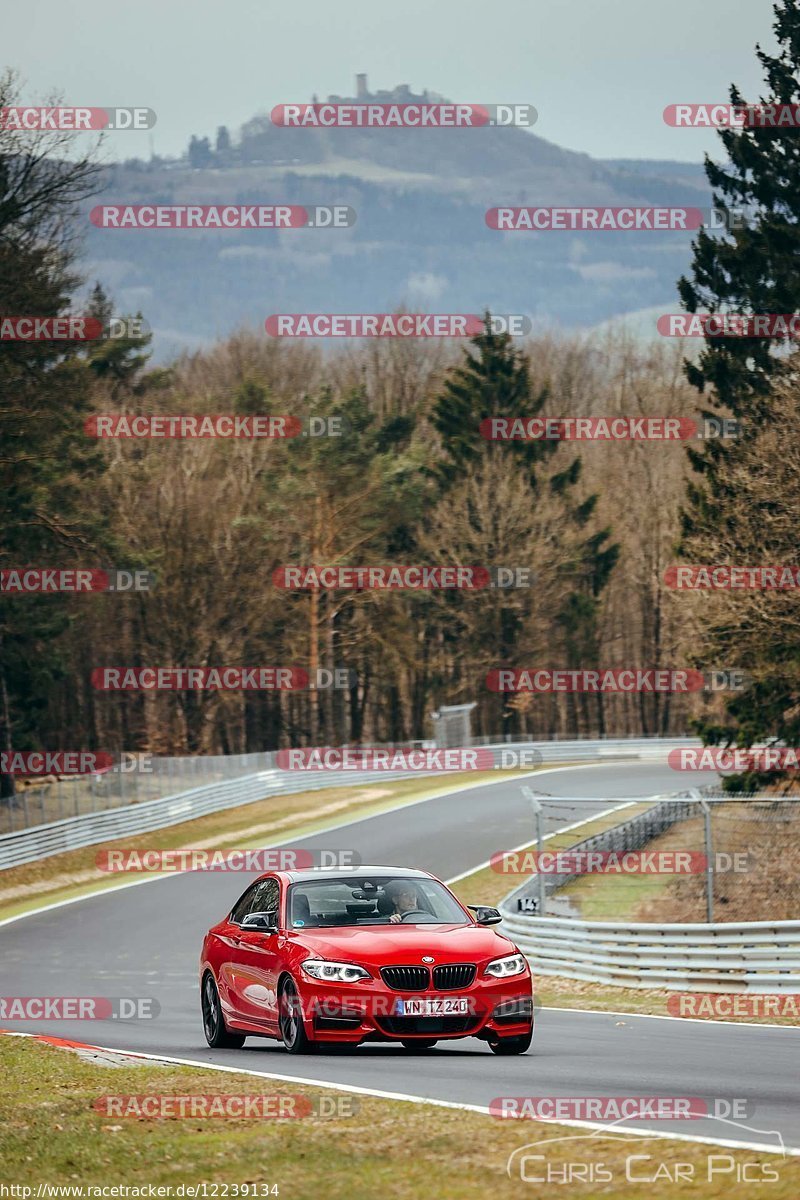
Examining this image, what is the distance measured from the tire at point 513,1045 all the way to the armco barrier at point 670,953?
6.86 m

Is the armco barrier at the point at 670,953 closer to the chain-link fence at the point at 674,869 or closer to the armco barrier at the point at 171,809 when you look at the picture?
the chain-link fence at the point at 674,869

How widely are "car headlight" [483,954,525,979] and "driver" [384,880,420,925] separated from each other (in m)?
1.02

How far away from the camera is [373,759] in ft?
193

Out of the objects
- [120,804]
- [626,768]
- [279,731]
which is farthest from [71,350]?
[279,731]

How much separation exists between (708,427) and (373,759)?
878 inches

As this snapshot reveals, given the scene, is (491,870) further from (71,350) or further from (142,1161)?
(142,1161)

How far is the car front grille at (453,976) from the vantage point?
11.8 m

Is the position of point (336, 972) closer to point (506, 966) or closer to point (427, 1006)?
point (427, 1006)

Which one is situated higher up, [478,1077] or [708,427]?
[708,427]

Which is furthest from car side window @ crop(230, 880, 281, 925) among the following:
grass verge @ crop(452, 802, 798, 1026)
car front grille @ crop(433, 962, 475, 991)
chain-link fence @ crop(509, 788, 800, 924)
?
chain-link fence @ crop(509, 788, 800, 924)

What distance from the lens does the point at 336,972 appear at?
11867 millimetres

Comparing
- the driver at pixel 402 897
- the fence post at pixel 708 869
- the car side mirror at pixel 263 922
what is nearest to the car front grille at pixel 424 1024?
the driver at pixel 402 897

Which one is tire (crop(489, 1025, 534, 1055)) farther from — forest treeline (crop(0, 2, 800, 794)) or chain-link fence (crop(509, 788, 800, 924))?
forest treeline (crop(0, 2, 800, 794))

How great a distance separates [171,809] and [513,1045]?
3642cm
